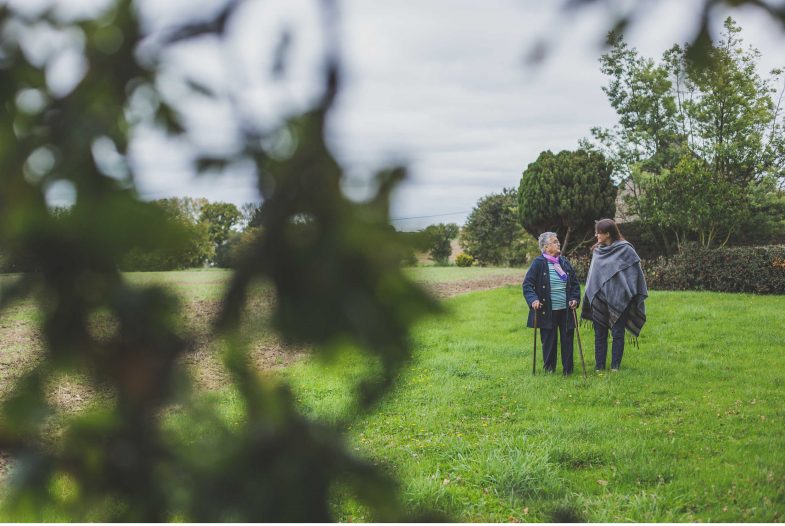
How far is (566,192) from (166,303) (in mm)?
14881

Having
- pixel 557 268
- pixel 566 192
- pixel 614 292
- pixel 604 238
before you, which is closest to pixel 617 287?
pixel 614 292

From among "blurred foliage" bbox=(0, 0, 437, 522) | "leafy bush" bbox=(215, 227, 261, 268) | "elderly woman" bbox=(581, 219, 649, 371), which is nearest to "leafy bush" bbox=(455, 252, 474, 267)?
"elderly woman" bbox=(581, 219, 649, 371)

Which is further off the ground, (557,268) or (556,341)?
(557,268)

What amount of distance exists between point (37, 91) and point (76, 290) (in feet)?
1.07

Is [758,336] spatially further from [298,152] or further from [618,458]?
[298,152]

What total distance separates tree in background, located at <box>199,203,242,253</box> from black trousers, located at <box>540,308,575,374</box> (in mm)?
6365

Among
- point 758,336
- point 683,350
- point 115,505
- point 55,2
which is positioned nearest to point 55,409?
point 115,505

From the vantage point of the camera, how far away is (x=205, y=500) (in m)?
0.79

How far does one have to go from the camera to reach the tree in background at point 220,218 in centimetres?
72

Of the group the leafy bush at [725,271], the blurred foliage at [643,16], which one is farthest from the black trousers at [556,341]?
the leafy bush at [725,271]

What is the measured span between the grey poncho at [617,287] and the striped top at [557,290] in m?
0.39

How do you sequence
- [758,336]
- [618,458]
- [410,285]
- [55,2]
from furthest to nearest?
1. [758,336]
2. [618,458]
3. [55,2]
4. [410,285]

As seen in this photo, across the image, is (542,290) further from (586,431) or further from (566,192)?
(566,192)

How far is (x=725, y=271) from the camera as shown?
521 inches
